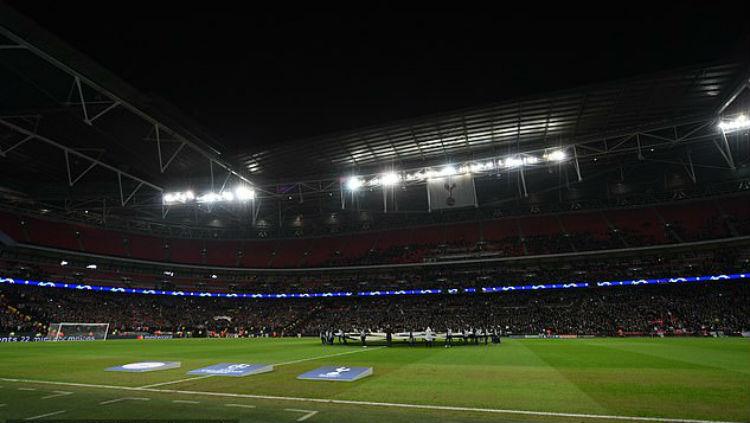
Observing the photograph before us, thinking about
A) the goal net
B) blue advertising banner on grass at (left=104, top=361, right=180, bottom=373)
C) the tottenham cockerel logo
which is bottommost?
blue advertising banner on grass at (left=104, top=361, right=180, bottom=373)

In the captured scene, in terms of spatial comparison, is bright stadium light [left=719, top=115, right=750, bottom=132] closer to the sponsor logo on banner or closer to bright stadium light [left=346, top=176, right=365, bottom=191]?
the sponsor logo on banner

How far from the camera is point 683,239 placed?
1496 inches

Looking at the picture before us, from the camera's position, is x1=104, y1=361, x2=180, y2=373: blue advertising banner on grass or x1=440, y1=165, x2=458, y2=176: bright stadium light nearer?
x1=104, y1=361, x2=180, y2=373: blue advertising banner on grass

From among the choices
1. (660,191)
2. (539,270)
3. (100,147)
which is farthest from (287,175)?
A: (660,191)

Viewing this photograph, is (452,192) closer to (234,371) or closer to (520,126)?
(520,126)

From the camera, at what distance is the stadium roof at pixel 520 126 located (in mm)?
18172

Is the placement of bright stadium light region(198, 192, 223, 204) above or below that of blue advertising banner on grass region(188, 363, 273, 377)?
above

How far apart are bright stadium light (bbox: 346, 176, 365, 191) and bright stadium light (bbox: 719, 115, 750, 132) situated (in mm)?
18518

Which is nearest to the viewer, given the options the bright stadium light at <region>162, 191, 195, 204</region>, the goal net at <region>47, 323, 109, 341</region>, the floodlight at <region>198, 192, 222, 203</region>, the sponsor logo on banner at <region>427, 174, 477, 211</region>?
the sponsor logo on banner at <region>427, 174, 477, 211</region>

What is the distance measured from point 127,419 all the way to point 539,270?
43531 millimetres

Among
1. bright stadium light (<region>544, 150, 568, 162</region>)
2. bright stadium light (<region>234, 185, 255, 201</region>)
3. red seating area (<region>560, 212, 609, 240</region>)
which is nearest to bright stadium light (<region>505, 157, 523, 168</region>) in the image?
bright stadium light (<region>544, 150, 568, 162</region>)

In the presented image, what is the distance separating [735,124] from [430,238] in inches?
1356

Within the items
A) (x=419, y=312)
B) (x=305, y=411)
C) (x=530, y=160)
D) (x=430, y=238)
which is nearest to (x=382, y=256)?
(x=430, y=238)

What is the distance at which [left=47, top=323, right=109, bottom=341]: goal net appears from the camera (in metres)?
31.4
